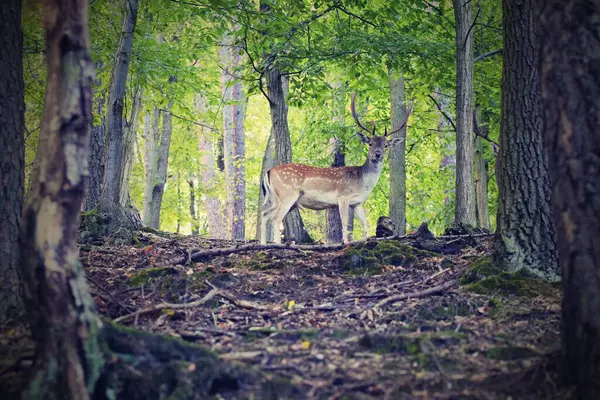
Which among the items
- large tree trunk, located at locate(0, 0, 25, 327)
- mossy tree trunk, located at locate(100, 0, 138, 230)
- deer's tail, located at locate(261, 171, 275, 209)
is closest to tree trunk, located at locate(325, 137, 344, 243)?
deer's tail, located at locate(261, 171, 275, 209)

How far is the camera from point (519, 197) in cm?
654

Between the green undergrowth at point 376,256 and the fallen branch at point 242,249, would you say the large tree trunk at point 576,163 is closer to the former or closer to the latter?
the green undergrowth at point 376,256

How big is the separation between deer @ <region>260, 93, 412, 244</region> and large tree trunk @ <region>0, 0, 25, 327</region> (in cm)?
603

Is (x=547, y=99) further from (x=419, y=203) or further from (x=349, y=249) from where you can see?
(x=419, y=203)

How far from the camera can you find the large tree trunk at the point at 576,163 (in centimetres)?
382

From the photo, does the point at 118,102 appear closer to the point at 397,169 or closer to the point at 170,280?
the point at 170,280

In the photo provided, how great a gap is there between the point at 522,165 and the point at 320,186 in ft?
18.0

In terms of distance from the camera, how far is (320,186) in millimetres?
11719

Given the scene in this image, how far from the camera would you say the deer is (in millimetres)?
11453

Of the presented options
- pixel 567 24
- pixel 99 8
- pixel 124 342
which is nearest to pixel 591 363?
pixel 567 24

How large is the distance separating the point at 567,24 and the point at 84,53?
3.00 meters

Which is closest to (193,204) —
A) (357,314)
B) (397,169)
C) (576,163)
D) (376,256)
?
(397,169)

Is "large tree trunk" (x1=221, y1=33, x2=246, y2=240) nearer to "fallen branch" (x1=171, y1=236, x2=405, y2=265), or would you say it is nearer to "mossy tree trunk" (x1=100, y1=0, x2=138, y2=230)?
"mossy tree trunk" (x1=100, y1=0, x2=138, y2=230)

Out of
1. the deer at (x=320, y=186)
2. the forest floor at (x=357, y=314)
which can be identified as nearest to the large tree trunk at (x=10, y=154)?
the forest floor at (x=357, y=314)
